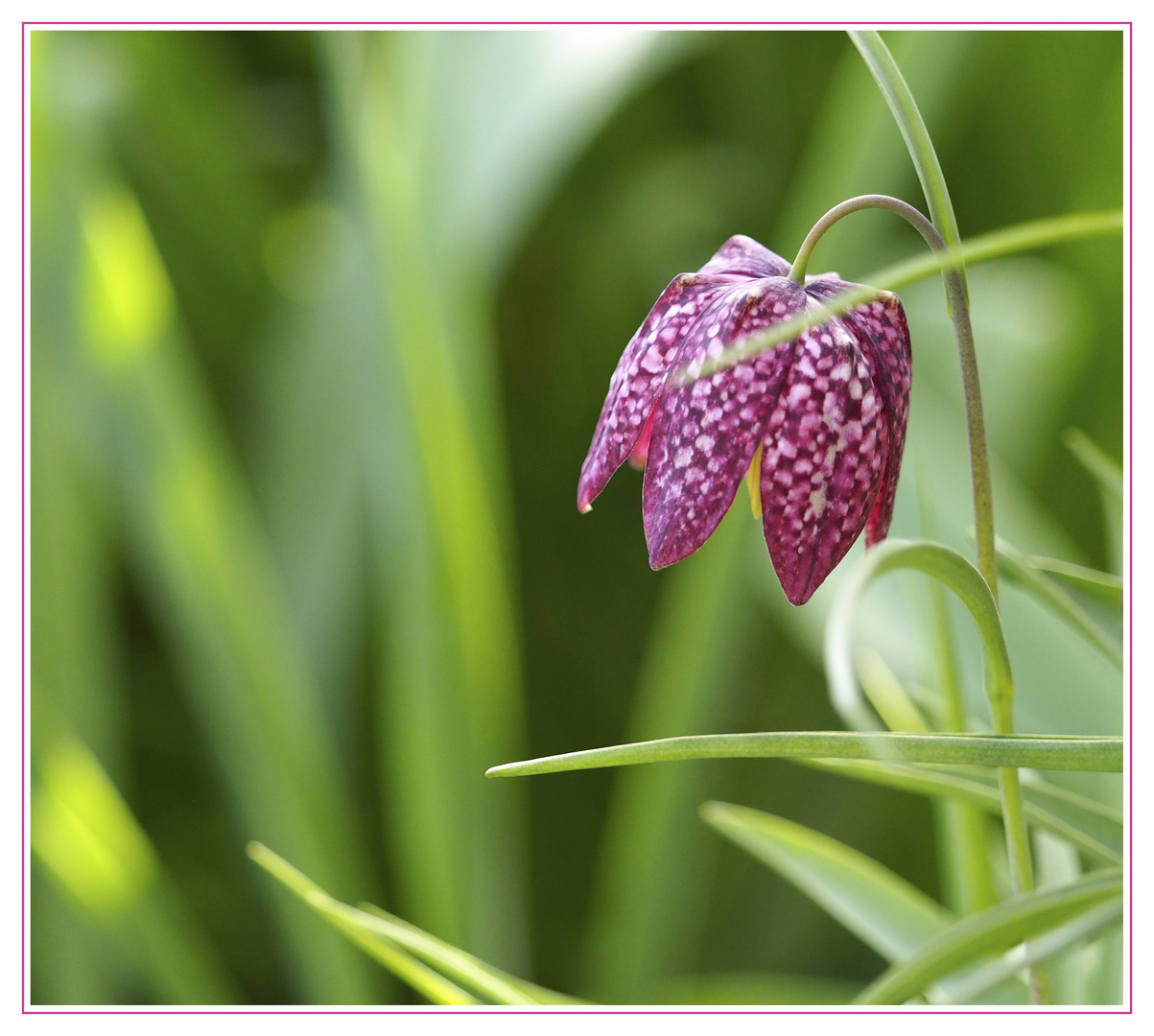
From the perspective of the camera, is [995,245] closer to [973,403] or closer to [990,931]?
[973,403]

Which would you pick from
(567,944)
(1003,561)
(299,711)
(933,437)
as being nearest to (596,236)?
(933,437)

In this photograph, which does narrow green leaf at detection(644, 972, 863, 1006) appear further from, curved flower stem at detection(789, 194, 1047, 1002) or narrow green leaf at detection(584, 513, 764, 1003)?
curved flower stem at detection(789, 194, 1047, 1002)

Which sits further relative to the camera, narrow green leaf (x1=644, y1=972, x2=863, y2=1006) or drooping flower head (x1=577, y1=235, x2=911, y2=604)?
narrow green leaf (x1=644, y1=972, x2=863, y2=1006)

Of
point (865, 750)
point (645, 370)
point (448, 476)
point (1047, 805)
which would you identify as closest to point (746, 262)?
point (645, 370)

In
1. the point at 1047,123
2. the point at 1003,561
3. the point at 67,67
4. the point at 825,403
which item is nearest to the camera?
the point at 825,403

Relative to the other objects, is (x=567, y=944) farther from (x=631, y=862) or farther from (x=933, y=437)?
(x=933, y=437)

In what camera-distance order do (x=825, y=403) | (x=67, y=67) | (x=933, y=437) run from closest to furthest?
(x=825, y=403) → (x=933, y=437) → (x=67, y=67)

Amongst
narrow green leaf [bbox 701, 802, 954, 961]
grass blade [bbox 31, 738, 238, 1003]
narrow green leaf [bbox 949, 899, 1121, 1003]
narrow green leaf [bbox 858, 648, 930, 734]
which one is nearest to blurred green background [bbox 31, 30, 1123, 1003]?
grass blade [bbox 31, 738, 238, 1003]
